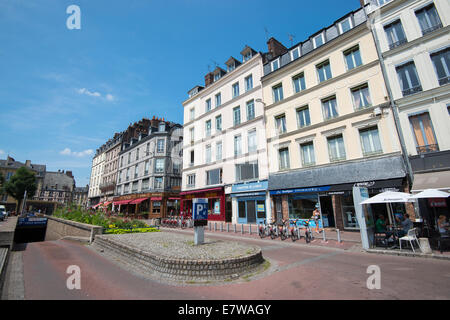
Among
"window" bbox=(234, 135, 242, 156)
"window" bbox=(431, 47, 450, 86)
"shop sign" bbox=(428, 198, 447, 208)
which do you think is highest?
"window" bbox=(431, 47, 450, 86)

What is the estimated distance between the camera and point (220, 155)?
2256cm

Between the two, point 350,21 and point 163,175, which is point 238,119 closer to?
point 350,21

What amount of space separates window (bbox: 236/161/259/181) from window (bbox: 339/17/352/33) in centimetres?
1265

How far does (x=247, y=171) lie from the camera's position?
19734 mm

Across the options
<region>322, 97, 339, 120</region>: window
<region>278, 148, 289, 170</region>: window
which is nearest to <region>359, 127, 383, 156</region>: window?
<region>322, 97, 339, 120</region>: window

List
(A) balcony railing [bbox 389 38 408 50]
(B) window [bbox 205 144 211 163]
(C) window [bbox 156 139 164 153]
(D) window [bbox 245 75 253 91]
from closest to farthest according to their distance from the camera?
(A) balcony railing [bbox 389 38 408 50] < (D) window [bbox 245 75 253 91] < (B) window [bbox 205 144 211 163] < (C) window [bbox 156 139 164 153]

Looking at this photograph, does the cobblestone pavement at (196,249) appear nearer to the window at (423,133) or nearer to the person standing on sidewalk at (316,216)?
the person standing on sidewalk at (316,216)

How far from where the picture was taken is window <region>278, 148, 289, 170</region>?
17.3 metres

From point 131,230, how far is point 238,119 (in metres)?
14.6

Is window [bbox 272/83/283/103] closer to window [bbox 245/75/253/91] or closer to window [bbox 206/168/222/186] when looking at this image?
window [bbox 245/75/253/91]

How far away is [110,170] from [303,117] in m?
43.9

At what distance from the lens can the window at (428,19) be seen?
39.0 feet

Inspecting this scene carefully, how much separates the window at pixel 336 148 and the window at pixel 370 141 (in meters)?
1.26
